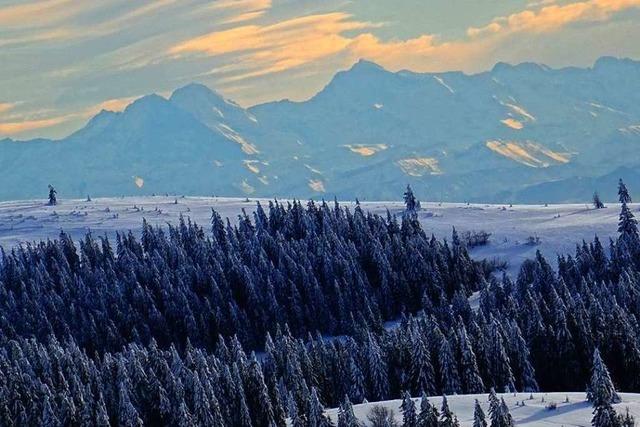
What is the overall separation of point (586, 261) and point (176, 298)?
6972 cm

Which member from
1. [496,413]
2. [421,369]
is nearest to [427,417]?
[496,413]

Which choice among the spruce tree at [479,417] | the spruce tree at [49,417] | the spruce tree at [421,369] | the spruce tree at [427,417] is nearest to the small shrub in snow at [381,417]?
the spruce tree at [427,417]

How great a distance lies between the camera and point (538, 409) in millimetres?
95562

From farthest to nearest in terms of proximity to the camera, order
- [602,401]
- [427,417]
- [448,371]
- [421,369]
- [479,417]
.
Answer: [421,369] < [448,371] < [427,417] < [602,401] < [479,417]

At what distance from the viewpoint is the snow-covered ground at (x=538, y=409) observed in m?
90.5

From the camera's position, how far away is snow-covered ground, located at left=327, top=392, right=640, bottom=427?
9046 centimetres

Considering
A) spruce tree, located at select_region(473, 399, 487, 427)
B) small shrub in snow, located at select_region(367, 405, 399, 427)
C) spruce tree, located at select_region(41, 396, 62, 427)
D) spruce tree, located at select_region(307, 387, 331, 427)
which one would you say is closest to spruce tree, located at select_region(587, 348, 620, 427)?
spruce tree, located at select_region(473, 399, 487, 427)

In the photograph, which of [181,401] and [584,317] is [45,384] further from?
[584,317]

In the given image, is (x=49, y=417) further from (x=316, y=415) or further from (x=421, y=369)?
(x=421, y=369)

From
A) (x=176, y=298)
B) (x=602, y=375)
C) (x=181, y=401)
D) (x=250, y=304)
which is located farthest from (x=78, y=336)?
(x=602, y=375)

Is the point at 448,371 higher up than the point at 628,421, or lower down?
lower down

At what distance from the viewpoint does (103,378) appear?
439ft

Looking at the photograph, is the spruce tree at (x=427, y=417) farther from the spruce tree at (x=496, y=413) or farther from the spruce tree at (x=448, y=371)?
the spruce tree at (x=448, y=371)

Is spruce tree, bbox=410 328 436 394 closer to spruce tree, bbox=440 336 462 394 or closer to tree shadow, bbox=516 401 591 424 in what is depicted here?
spruce tree, bbox=440 336 462 394
